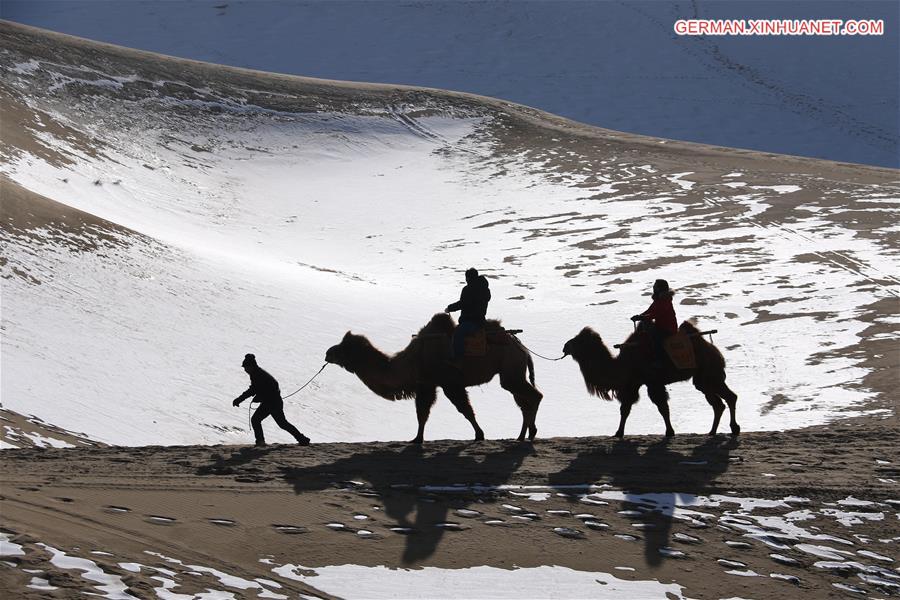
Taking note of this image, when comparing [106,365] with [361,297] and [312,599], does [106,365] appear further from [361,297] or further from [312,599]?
[312,599]

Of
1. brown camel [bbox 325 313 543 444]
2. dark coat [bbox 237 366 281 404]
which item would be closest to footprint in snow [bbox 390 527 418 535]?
brown camel [bbox 325 313 543 444]

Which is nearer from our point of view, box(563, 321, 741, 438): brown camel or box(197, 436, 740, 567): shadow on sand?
box(197, 436, 740, 567): shadow on sand

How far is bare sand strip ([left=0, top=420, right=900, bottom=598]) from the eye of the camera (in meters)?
8.59

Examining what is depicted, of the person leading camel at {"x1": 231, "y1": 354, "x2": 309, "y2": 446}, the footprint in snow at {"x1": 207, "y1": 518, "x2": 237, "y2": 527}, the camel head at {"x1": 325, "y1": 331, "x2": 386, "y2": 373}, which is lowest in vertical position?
the footprint in snow at {"x1": 207, "y1": 518, "x2": 237, "y2": 527}

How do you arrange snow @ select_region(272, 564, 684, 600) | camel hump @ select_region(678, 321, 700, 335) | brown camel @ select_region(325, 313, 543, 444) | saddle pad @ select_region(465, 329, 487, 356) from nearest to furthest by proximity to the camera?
snow @ select_region(272, 564, 684, 600) → saddle pad @ select_region(465, 329, 487, 356) → camel hump @ select_region(678, 321, 700, 335) → brown camel @ select_region(325, 313, 543, 444)

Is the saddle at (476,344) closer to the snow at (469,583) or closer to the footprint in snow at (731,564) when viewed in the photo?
the snow at (469,583)

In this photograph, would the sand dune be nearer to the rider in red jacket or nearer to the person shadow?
the person shadow

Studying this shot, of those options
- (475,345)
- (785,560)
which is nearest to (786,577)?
(785,560)

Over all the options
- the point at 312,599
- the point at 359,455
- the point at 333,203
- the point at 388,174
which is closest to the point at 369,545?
the point at 312,599

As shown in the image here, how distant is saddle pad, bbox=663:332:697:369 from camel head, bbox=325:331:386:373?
3.47 metres

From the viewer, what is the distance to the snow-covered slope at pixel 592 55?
69188mm

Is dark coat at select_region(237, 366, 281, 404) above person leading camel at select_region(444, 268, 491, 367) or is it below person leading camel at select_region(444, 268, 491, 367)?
below

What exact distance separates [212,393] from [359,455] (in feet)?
24.6

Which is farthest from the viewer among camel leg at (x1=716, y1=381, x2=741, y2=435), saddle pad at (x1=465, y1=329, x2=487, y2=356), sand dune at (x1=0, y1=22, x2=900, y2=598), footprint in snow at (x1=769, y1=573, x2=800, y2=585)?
camel leg at (x1=716, y1=381, x2=741, y2=435)
